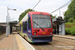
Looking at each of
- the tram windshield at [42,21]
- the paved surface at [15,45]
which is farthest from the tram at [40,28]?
the paved surface at [15,45]

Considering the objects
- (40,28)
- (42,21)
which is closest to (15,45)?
(40,28)

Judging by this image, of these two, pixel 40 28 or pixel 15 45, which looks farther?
pixel 40 28

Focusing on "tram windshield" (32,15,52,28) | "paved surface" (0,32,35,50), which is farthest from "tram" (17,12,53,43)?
"paved surface" (0,32,35,50)

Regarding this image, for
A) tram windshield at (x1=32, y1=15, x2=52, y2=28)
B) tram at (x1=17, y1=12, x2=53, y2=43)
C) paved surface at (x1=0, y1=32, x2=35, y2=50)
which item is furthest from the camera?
tram windshield at (x1=32, y1=15, x2=52, y2=28)

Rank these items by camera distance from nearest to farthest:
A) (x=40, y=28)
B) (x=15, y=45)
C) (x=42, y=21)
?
(x=15, y=45), (x=40, y=28), (x=42, y=21)

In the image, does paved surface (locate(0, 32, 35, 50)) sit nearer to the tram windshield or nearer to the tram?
the tram

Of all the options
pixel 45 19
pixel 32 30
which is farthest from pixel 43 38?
pixel 45 19

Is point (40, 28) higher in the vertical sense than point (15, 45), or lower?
higher

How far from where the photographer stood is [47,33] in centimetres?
1059

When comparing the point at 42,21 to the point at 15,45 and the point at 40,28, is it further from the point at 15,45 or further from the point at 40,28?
the point at 15,45

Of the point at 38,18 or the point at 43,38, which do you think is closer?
the point at 43,38

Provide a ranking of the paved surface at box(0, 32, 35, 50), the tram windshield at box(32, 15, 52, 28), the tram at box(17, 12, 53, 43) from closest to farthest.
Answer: the paved surface at box(0, 32, 35, 50) → the tram at box(17, 12, 53, 43) → the tram windshield at box(32, 15, 52, 28)

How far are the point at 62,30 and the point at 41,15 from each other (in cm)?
1495

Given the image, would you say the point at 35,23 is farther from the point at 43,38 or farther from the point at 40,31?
the point at 43,38
